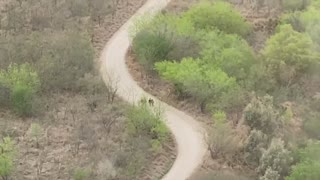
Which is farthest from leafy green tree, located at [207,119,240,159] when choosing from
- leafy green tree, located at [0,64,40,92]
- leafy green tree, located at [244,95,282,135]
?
leafy green tree, located at [0,64,40,92]

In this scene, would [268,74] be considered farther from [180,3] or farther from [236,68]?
[180,3]

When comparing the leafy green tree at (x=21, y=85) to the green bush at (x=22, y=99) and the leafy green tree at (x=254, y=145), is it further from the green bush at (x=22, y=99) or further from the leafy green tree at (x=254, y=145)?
the leafy green tree at (x=254, y=145)

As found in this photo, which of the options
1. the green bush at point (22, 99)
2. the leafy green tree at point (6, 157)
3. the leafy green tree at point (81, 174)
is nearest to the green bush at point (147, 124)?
the leafy green tree at point (81, 174)

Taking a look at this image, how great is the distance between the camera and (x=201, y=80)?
159ft

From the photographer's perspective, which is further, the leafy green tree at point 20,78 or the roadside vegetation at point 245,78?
the leafy green tree at point 20,78

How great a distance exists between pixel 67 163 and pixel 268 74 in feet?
56.8

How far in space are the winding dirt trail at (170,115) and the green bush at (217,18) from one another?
636 centimetres

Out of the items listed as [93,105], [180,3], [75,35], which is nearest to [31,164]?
[93,105]

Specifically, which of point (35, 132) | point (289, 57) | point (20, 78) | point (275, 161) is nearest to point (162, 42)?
point (289, 57)

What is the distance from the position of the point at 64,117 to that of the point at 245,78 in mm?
13828

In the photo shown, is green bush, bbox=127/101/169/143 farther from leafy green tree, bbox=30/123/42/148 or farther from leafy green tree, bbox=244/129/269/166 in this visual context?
leafy green tree, bbox=30/123/42/148

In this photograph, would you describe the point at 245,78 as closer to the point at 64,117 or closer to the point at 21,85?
the point at 64,117

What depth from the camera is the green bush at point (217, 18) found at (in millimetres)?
55656

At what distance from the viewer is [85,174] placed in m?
40.9
